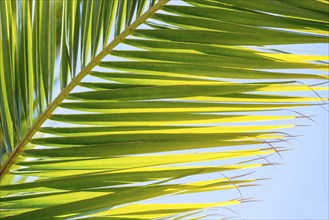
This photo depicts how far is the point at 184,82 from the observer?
108cm

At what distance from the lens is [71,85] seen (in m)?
1.10

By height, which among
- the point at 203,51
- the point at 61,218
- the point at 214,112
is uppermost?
the point at 203,51

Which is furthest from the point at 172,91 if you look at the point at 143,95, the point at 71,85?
the point at 71,85

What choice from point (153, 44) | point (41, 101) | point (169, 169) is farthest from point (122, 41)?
point (169, 169)

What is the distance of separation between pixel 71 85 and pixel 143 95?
15 centimetres

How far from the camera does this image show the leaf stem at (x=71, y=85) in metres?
1.04

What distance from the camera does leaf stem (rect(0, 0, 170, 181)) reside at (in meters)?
1.04

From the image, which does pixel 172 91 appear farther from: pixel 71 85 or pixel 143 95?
pixel 71 85

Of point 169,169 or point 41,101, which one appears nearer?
point 169,169

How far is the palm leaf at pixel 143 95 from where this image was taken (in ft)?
3.20

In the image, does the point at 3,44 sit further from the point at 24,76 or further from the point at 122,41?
the point at 122,41

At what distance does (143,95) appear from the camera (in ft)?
3.41

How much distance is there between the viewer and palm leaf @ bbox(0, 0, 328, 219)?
0.98 m

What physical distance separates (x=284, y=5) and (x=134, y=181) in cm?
39
